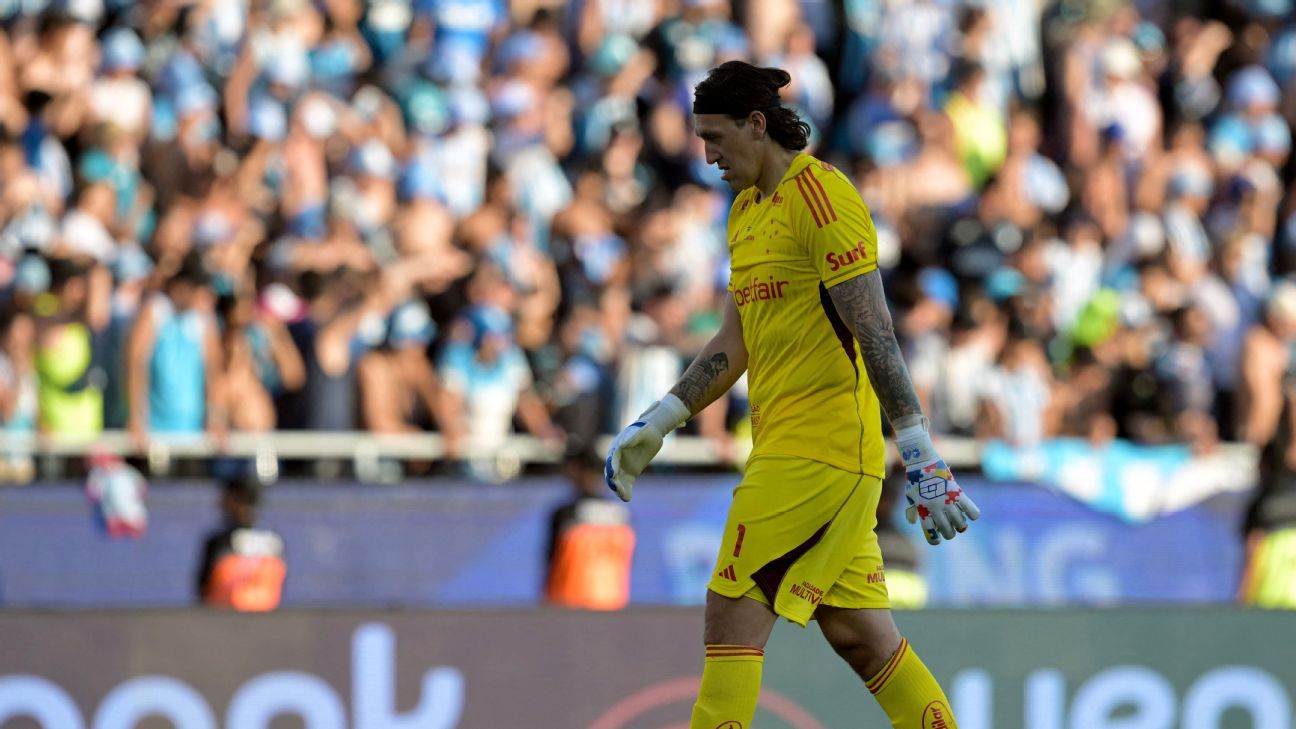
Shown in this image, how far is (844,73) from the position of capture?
1559 centimetres

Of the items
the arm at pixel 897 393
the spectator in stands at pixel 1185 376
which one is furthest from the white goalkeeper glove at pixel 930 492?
the spectator in stands at pixel 1185 376

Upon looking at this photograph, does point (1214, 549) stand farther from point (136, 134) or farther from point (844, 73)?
point (136, 134)

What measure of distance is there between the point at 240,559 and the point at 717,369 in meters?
5.16

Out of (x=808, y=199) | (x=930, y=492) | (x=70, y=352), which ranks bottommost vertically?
(x=930, y=492)

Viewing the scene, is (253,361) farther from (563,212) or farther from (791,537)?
(791,537)

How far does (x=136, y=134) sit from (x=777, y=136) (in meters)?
8.07

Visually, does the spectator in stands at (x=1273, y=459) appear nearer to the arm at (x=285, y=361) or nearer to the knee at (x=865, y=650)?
the knee at (x=865, y=650)

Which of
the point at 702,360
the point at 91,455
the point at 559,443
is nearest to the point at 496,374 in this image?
the point at 559,443

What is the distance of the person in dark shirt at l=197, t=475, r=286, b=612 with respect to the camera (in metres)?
10.4

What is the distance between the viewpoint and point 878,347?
5.35m

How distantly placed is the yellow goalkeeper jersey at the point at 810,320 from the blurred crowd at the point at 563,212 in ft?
20.2

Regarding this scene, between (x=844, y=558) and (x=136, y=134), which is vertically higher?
(x=136, y=134)

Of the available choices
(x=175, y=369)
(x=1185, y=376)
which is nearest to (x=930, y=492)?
(x=175, y=369)

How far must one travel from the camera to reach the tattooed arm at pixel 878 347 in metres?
5.35
